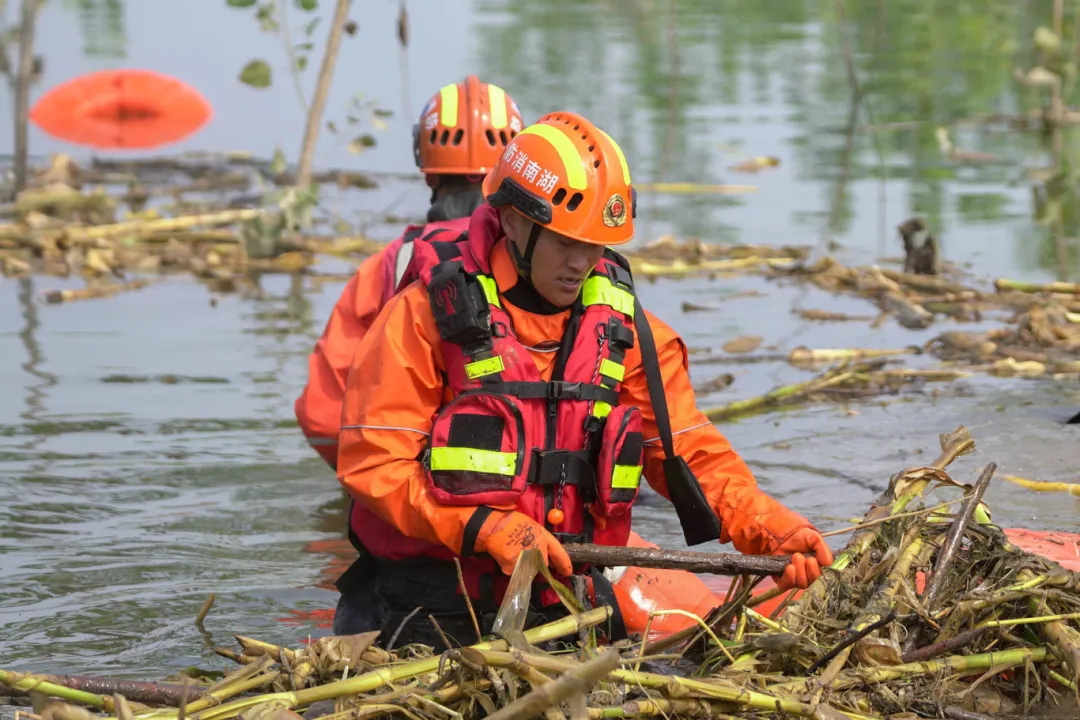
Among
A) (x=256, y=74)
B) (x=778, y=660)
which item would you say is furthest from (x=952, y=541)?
(x=256, y=74)

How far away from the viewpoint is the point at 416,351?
4234 mm

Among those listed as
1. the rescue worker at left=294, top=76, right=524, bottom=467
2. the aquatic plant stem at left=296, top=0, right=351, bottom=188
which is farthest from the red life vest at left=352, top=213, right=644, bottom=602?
the aquatic plant stem at left=296, top=0, right=351, bottom=188

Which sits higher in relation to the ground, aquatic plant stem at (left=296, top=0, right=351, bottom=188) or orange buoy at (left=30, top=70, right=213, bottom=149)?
aquatic plant stem at (left=296, top=0, right=351, bottom=188)

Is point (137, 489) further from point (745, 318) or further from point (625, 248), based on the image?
point (625, 248)

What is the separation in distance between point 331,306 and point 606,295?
19.9ft

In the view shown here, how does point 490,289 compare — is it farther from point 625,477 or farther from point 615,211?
point 625,477

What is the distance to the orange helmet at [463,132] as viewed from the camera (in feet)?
20.9

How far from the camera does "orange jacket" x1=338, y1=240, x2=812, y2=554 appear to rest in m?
4.14

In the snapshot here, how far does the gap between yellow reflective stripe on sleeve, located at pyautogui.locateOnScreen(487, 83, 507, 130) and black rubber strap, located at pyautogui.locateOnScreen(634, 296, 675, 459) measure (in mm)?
2217

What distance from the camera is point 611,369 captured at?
4.37 meters

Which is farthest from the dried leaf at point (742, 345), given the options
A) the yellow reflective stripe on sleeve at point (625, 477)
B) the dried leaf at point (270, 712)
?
the dried leaf at point (270, 712)

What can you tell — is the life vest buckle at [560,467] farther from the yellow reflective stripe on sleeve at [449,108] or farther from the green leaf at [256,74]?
the green leaf at [256,74]

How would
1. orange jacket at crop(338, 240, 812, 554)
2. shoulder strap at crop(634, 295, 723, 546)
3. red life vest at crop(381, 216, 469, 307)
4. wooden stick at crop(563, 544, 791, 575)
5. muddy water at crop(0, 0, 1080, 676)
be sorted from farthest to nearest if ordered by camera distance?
muddy water at crop(0, 0, 1080, 676) → red life vest at crop(381, 216, 469, 307) → shoulder strap at crop(634, 295, 723, 546) → orange jacket at crop(338, 240, 812, 554) → wooden stick at crop(563, 544, 791, 575)

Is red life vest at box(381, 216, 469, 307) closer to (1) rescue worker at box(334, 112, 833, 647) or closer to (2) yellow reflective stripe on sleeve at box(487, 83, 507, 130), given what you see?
(2) yellow reflective stripe on sleeve at box(487, 83, 507, 130)
